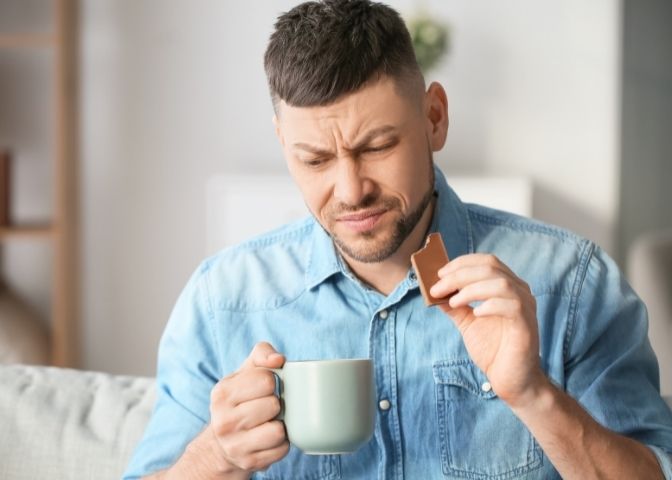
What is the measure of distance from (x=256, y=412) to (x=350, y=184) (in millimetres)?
324

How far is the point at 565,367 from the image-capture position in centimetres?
136

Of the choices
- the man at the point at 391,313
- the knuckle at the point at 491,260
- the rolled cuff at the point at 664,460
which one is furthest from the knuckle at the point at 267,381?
the rolled cuff at the point at 664,460

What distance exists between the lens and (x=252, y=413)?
1091mm

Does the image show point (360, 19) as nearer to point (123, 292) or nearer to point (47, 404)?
point (47, 404)

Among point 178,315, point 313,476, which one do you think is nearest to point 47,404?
point 178,315

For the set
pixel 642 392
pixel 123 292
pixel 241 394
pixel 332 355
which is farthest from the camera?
pixel 123 292

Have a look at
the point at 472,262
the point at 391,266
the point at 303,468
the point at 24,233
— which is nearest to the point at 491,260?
the point at 472,262

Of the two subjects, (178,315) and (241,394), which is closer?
(241,394)

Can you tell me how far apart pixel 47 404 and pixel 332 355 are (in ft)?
1.37

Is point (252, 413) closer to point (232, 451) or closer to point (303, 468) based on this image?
point (232, 451)

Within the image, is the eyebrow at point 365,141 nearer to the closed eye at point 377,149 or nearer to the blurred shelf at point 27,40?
the closed eye at point 377,149

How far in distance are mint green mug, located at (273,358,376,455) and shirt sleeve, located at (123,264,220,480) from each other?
33cm

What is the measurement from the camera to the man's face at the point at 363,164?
1.29m

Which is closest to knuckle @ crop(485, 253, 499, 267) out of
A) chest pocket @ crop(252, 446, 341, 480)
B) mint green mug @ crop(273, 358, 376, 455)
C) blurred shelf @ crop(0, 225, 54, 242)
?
mint green mug @ crop(273, 358, 376, 455)
